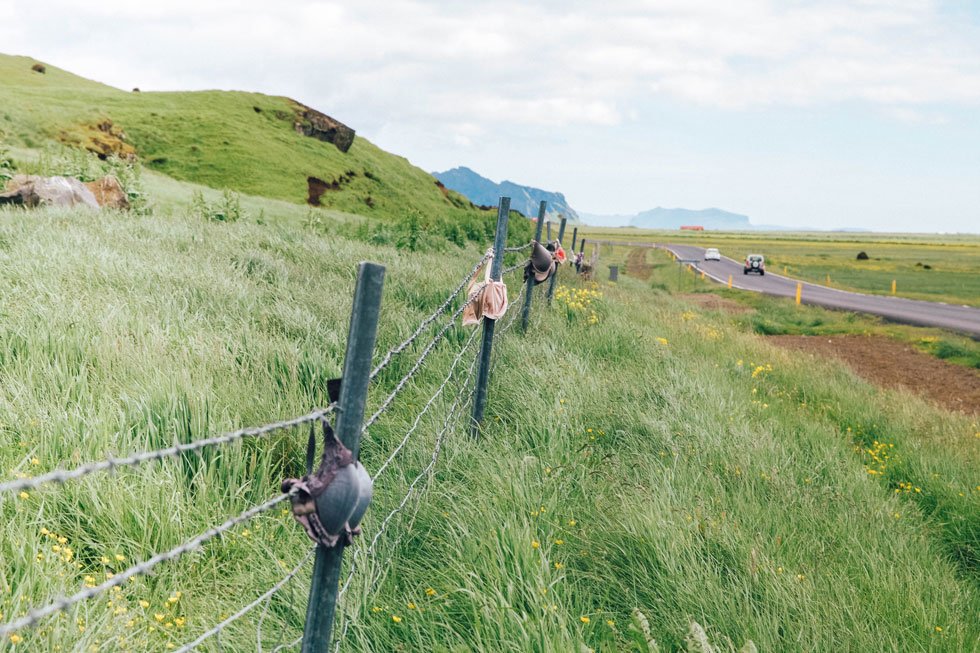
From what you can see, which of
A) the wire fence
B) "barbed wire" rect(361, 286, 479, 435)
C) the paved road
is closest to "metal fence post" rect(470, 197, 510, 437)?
the wire fence

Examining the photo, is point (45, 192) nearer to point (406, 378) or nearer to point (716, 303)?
point (406, 378)

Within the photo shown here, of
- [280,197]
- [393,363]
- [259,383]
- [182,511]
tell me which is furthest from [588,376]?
[280,197]

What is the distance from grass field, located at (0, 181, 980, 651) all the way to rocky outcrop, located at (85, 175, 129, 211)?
29.3ft

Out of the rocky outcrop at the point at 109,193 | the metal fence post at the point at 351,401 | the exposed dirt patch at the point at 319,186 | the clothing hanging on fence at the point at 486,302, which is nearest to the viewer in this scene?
the metal fence post at the point at 351,401

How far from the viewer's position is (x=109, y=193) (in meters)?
14.8

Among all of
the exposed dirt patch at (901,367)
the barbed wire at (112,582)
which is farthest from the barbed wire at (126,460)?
the exposed dirt patch at (901,367)

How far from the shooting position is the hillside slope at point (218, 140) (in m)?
38.2

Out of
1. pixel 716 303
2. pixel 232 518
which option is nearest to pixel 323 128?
pixel 716 303

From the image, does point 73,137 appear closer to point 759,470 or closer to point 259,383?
point 259,383

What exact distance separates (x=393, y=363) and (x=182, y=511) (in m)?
2.69

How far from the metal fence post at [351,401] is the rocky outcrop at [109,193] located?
49.2 feet

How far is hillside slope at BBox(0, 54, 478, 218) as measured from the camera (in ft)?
125

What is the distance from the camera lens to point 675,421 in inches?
187

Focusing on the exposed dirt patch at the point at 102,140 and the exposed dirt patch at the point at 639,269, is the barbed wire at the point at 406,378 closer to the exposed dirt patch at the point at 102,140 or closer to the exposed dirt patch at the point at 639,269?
the exposed dirt patch at the point at 639,269
